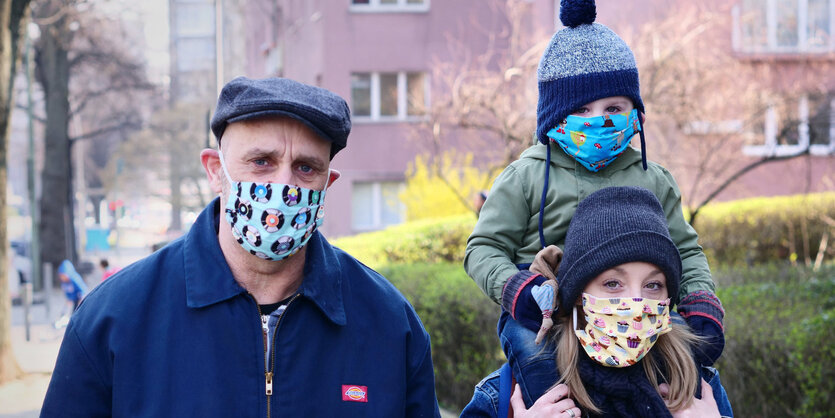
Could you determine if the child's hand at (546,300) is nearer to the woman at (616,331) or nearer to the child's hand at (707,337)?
the woman at (616,331)

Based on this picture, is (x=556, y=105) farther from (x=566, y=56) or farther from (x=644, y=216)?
(x=644, y=216)

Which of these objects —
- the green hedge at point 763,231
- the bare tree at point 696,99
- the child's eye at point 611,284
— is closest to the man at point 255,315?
the child's eye at point 611,284

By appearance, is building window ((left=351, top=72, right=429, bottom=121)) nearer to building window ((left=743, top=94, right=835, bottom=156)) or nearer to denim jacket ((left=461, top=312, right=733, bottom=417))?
building window ((left=743, top=94, right=835, bottom=156))

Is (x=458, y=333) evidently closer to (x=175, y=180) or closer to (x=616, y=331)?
(x=616, y=331)

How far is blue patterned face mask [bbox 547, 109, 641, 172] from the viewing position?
125 inches

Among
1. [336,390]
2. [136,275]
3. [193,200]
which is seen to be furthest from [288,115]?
[193,200]

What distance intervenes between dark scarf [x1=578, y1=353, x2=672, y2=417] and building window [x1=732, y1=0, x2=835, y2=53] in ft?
41.5

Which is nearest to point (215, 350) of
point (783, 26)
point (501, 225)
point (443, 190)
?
→ point (501, 225)

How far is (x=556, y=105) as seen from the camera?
10.7 ft

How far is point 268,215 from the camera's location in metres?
2.75

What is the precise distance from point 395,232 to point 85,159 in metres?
47.2

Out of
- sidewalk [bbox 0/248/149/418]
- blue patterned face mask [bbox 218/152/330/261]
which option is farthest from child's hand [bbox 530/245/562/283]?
sidewalk [bbox 0/248/149/418]

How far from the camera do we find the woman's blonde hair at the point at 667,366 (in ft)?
9.83

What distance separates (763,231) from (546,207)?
13098 mm
